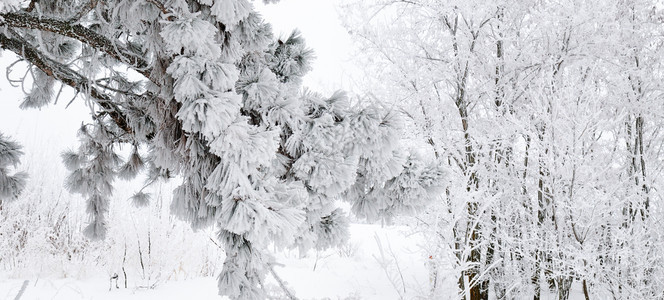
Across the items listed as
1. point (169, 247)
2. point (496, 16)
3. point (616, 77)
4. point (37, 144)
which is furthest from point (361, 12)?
point (37, 144)

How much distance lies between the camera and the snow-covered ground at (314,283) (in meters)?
4.38

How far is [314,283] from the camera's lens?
6188mm

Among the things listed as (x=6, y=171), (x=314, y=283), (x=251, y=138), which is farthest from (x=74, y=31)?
(x=314, y=283)

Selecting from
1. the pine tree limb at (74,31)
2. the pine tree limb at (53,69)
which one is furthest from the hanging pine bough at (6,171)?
the pine tree limb at (74,31)

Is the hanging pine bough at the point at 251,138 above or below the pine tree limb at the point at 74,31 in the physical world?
below

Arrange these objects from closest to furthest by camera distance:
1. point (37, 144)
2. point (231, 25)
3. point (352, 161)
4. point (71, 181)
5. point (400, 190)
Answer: point (231, 25)
point (352, 161)
point (400, 190)
point (71, 181)
point (37, 144)

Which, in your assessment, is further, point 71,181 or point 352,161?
point 71,181

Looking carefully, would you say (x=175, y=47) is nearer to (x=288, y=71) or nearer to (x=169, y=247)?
(x=288, y=71)

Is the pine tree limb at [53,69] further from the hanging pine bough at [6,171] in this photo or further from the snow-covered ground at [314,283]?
the snow-covered ground at [314,283]

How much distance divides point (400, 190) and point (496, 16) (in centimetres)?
466

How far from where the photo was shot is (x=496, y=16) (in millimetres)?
5668

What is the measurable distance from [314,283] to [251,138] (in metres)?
5.13

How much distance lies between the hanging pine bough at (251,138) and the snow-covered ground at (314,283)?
107 cm

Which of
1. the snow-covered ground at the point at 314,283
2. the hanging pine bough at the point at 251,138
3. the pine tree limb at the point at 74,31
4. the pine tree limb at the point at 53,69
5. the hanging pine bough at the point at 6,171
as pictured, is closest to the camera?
the hanging pine bough at the point at 251,138
